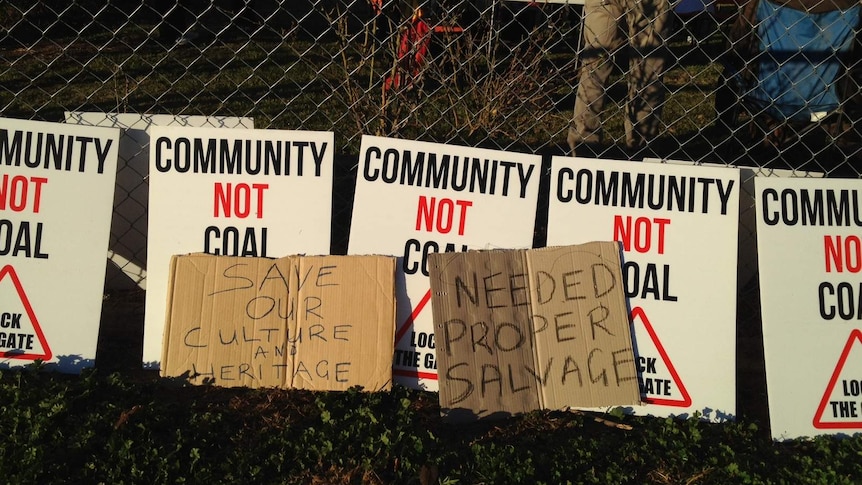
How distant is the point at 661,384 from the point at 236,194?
188 cm

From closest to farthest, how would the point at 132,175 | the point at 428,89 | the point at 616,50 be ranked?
the point at 132,175, the point at 616,50, the point at 428,89

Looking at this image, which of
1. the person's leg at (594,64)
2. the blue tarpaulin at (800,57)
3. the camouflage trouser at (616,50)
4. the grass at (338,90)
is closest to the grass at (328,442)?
the grass at (338,90)

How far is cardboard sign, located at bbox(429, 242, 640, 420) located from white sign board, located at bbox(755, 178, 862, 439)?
0.59 metres

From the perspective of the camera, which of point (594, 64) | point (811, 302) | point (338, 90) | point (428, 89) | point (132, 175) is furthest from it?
point (428, 89)

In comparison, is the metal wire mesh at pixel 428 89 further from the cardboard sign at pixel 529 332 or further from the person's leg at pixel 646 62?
the cardboard sign at pixel 529 332

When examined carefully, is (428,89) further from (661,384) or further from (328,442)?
(328,442)

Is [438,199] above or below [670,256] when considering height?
above

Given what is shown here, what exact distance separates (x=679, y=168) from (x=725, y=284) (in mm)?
509

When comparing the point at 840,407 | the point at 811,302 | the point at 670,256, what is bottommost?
the point at 840,407

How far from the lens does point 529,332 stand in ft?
9.69

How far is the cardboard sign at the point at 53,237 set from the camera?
9.62ft

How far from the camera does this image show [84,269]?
117 inches

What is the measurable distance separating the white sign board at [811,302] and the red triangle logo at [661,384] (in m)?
0.34

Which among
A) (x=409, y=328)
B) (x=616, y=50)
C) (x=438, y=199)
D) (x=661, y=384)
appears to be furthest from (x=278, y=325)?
(x=616, y=50)
